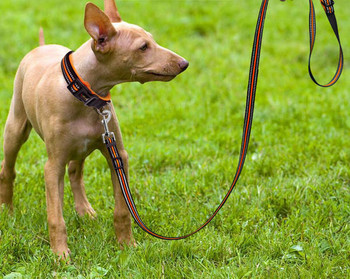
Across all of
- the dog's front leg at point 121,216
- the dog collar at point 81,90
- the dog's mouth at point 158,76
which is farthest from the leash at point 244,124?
the dog's mouth at point 158,76

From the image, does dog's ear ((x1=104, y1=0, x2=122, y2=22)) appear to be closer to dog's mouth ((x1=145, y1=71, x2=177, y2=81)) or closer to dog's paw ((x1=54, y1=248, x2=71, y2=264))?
dog's mouth ((x1=145, y1=71, x2=177, y2=81))

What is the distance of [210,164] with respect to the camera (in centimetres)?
489

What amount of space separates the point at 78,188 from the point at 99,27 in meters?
1.50

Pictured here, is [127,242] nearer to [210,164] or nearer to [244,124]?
[244,124]

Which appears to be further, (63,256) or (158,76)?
(63,256)

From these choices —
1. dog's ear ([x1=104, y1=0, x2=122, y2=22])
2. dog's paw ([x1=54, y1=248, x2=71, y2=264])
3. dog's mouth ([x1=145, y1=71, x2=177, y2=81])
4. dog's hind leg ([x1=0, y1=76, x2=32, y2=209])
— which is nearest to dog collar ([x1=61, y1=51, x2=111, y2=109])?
dog's mouth ([x1=145, y1=71, x2=177, y2=81])

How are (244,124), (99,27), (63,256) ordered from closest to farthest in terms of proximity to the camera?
1. (99,27)
2. (244,124)
3. (63,256)

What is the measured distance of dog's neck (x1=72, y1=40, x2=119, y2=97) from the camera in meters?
3.24

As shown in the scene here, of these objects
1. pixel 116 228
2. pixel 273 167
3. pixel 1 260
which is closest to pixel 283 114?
pixel 273 167

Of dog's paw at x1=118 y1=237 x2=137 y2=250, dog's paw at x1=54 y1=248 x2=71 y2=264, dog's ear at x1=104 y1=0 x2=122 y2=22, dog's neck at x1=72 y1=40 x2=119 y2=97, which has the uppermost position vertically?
dog's ear at x1=104 y1=0 x2=122 y2=22

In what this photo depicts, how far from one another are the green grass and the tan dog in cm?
31

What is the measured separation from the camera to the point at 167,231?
148 inches

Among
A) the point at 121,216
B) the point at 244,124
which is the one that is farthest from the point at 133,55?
the point at 121,216

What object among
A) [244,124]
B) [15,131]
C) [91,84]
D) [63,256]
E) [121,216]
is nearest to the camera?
[244,124]
